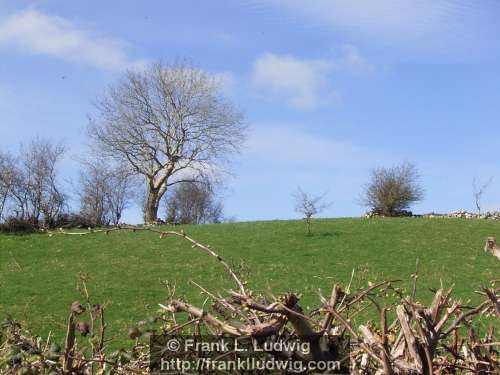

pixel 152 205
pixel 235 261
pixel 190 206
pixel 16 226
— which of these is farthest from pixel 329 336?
pixel 190 206

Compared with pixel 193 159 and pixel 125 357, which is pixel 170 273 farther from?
pixel 193 159

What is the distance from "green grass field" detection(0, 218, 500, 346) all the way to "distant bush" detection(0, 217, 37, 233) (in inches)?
82.2

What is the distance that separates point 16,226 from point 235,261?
15636mm

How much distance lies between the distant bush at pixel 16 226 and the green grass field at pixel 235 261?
6.85 ft

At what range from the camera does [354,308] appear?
2.41 meters

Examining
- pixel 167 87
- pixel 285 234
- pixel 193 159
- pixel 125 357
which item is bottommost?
Result: pixel 125 357

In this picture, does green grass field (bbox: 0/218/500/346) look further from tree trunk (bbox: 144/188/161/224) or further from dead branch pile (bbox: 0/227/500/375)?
tree trunk (bbox: 144/188/161/224)

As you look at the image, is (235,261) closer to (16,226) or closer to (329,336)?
(329,336)

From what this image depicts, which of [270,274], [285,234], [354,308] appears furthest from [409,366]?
[285,234]

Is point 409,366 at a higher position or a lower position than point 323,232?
lower

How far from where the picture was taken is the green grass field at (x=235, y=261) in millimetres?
14109

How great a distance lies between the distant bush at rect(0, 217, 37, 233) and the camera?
1073 inches

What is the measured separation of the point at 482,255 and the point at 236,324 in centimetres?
1974

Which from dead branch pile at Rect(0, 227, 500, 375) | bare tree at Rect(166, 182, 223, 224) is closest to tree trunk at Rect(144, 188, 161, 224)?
bare tree at Rect(166, 182, 223, 224)
